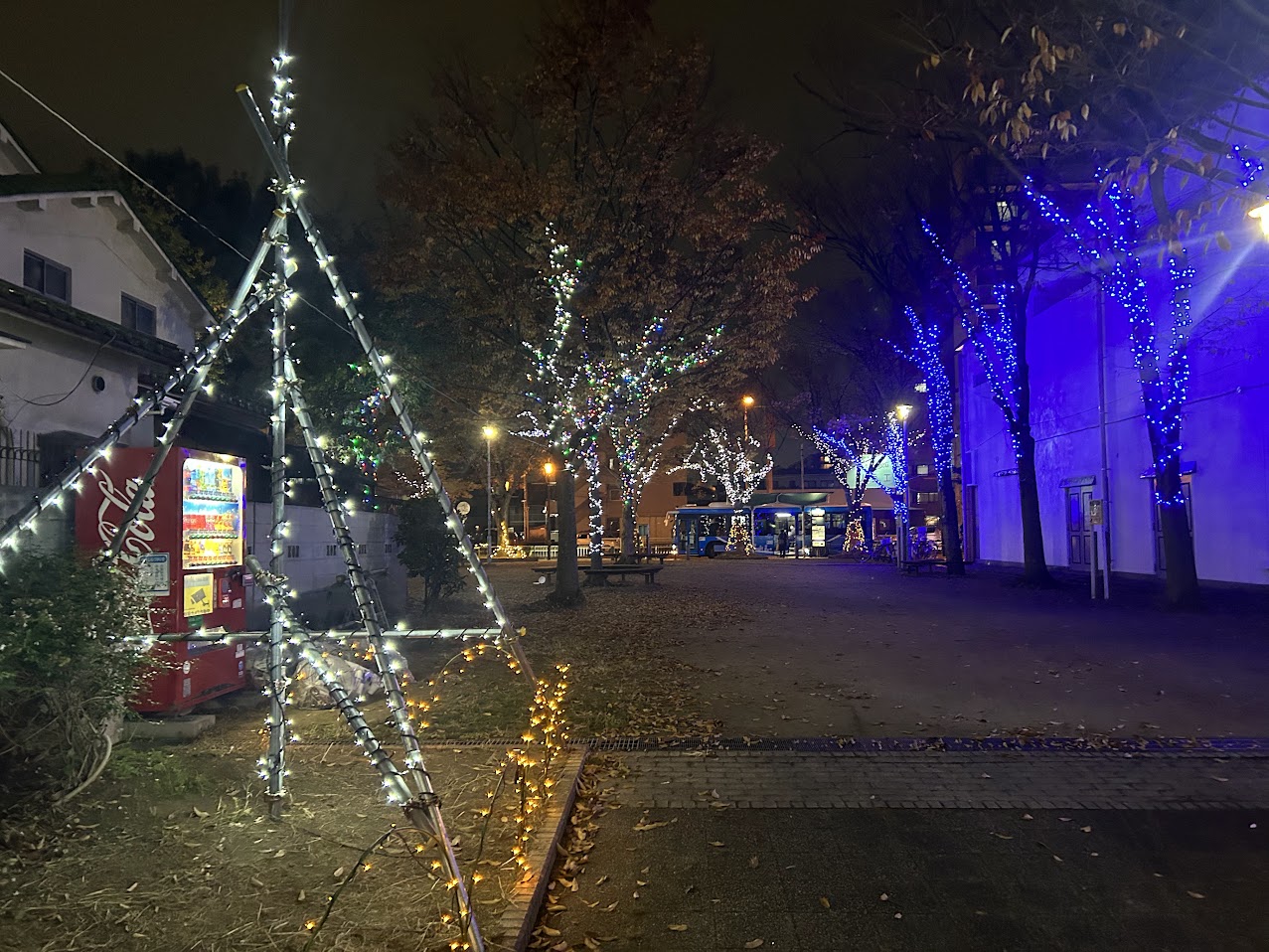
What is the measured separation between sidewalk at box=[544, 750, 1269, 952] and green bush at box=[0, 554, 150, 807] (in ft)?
9.26

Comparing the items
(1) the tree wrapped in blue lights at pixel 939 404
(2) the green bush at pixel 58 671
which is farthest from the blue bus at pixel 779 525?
(2) the green bush at pixel 58 671

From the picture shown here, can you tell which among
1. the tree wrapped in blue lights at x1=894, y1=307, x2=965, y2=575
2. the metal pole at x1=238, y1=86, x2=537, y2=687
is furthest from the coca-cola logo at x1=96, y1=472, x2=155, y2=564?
the tree wrapped in blue lights at x1=894, y1=307, x2=965, y2=575

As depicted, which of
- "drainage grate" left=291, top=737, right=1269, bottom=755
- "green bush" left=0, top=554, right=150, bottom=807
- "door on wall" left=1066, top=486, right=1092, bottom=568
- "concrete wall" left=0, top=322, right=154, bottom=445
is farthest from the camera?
"door on wall" left=1066, top=486, right=1092, bottom=568

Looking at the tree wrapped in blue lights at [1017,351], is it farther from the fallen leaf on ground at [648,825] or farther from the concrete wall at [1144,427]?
the fallen leaf on ground at [648,825]

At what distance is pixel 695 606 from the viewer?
18.8m

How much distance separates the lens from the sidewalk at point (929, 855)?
4.09 m

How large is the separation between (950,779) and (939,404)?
23.5 metres

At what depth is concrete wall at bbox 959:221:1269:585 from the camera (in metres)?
17.4

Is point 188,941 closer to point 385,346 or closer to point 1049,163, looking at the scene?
point 1049,163

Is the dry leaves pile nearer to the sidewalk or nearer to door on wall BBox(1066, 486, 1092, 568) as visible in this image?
the sidewalk

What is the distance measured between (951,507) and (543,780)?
976 inches

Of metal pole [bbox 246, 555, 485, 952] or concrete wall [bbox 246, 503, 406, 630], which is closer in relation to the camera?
metal pole [bbox 246, 555, 485, 952]

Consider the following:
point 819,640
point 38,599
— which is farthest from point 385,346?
point 38,599

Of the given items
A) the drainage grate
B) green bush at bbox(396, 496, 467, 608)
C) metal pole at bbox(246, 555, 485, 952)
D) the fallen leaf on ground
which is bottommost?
the fallen leaf on ground
